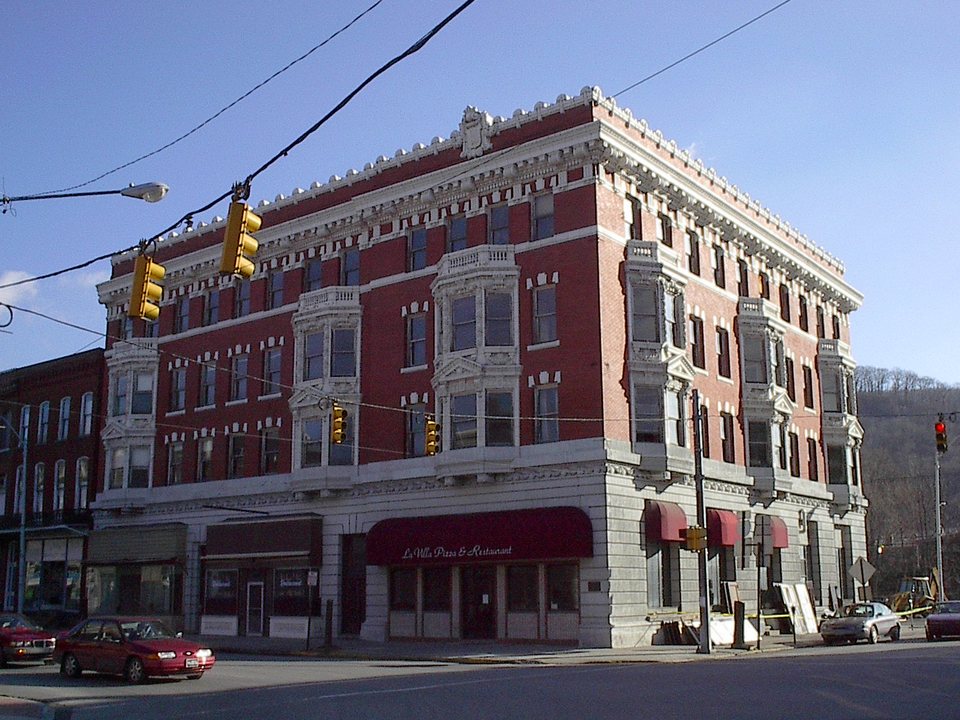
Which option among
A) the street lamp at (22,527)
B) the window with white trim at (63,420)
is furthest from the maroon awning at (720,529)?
the window with white trim at (63,420)

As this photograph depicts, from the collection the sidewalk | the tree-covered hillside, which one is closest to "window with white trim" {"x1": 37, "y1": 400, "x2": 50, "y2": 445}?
the sidewalk

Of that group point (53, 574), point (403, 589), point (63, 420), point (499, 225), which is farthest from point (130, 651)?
point (63, 420)

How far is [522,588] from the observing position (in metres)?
37.5

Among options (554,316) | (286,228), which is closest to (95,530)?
(286,228)

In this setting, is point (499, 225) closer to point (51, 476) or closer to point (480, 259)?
point (480, 259)

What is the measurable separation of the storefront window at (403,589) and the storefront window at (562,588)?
6067 millimetres

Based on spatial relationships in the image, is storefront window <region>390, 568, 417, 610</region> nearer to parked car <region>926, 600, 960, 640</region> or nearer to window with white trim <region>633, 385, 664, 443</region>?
window with white trim <region>633, 385, 664, 443</region>

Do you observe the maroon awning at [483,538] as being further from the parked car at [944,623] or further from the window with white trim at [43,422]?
the window with white trim at [43,422]

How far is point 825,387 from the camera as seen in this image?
54.1 metres

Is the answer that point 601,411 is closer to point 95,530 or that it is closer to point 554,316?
point 554,316

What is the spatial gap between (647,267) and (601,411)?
6.21 meters

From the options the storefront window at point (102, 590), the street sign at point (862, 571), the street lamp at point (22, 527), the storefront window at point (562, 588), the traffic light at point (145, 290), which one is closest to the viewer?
the traffic light at point (145, 290)

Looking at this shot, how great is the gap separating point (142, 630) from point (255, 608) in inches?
820

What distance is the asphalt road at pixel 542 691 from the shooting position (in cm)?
1733
